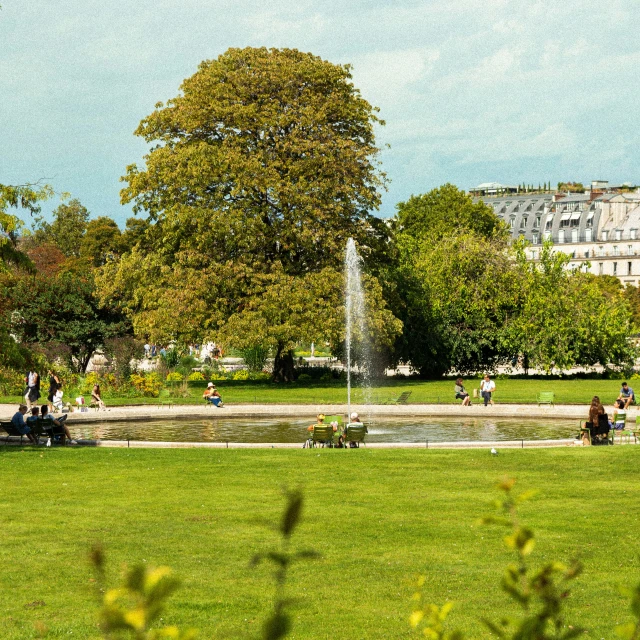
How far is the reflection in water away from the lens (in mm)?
27167

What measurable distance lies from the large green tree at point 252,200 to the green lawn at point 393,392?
226 centimetres

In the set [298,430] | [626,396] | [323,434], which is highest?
[626,396]

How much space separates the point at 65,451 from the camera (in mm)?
22375

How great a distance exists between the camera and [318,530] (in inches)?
532

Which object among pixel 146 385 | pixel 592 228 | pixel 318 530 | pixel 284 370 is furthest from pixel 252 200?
pixel 592 228

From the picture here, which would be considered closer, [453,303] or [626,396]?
[626,396]

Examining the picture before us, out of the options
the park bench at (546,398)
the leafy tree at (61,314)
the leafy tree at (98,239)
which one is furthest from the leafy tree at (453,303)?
the leafy tree at (98,239)

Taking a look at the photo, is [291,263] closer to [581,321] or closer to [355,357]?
[355,357]

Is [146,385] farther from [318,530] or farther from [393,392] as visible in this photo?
[318,530]

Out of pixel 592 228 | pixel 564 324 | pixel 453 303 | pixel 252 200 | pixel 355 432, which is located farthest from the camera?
pixel 592 228

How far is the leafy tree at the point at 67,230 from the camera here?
103938 mm

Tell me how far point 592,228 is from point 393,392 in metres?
91.0

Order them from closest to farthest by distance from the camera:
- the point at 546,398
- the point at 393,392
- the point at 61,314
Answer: the point at 546,398 < the point at 393,392 < the point at 61,314

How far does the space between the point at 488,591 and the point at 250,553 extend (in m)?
3.07
